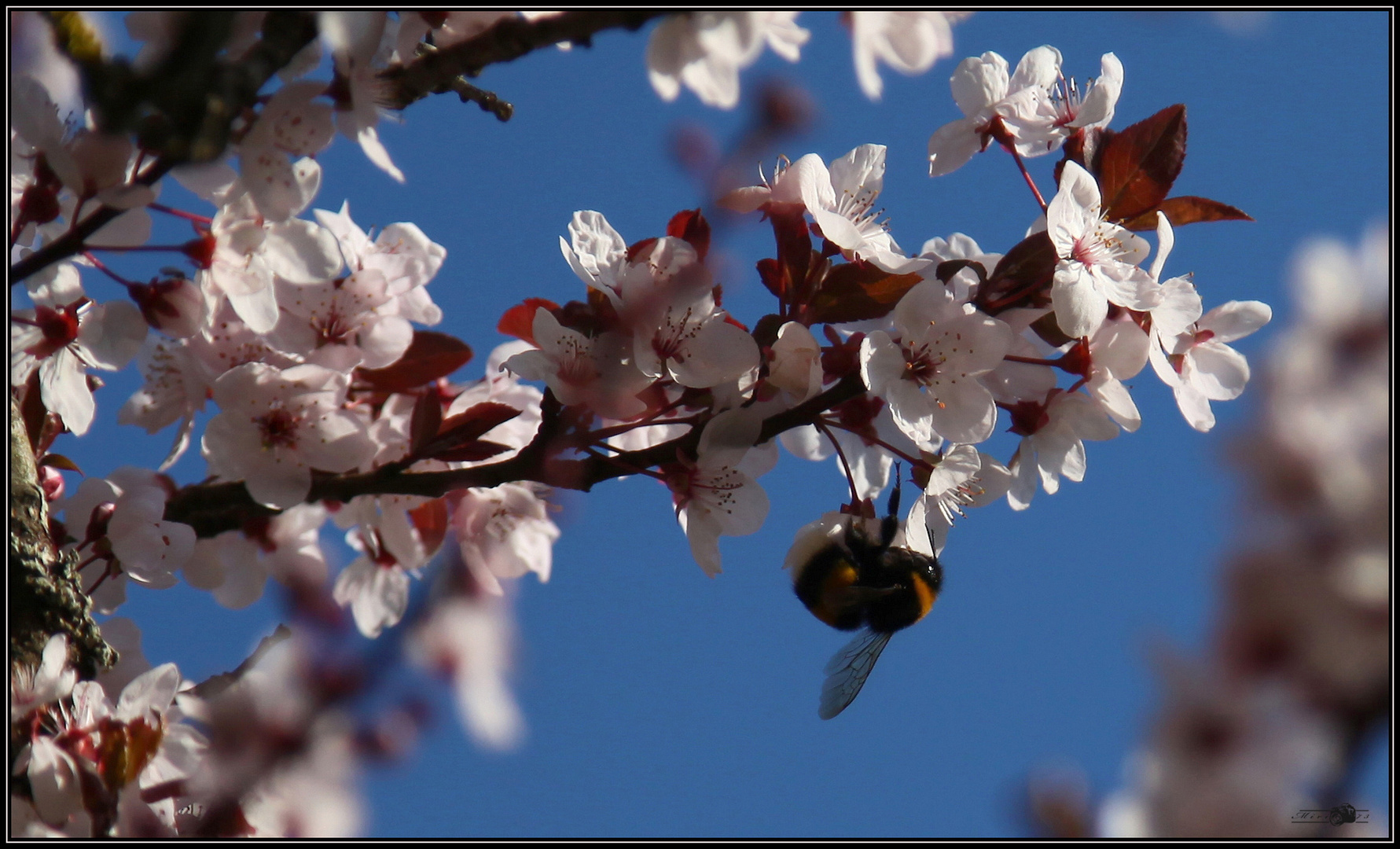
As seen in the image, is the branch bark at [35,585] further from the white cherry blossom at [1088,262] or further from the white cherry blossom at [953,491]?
the white cherry blossom at [1088,262]

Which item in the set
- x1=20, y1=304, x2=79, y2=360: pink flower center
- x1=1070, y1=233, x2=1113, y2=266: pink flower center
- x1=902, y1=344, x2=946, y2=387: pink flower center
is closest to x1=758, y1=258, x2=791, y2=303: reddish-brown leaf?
x1=902, y1=344, x2=946, y2=387: pink flower center

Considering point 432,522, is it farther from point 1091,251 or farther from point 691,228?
point 1091,251

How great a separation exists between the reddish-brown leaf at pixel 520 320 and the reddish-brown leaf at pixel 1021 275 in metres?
0.73

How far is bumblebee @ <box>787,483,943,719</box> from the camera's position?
2082mm

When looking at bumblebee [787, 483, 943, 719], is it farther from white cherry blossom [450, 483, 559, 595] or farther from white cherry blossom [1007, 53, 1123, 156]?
white cherry blossom [1007, 53, 1123, 156]

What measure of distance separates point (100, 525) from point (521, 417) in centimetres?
78

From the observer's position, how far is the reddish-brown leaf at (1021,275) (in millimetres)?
1628

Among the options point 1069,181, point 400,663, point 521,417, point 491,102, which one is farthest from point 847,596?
point 400,663

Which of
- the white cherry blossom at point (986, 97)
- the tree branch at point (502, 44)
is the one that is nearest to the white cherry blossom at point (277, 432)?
the tree branch at point (502, 44)

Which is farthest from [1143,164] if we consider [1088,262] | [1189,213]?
[1088,262]

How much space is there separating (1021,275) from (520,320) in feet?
2.73

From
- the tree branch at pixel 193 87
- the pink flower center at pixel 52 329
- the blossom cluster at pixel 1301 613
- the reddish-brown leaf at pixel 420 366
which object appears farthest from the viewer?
the reddish-brown leaf at pixel 420 366

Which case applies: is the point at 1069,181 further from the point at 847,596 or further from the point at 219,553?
the point at 219,553
